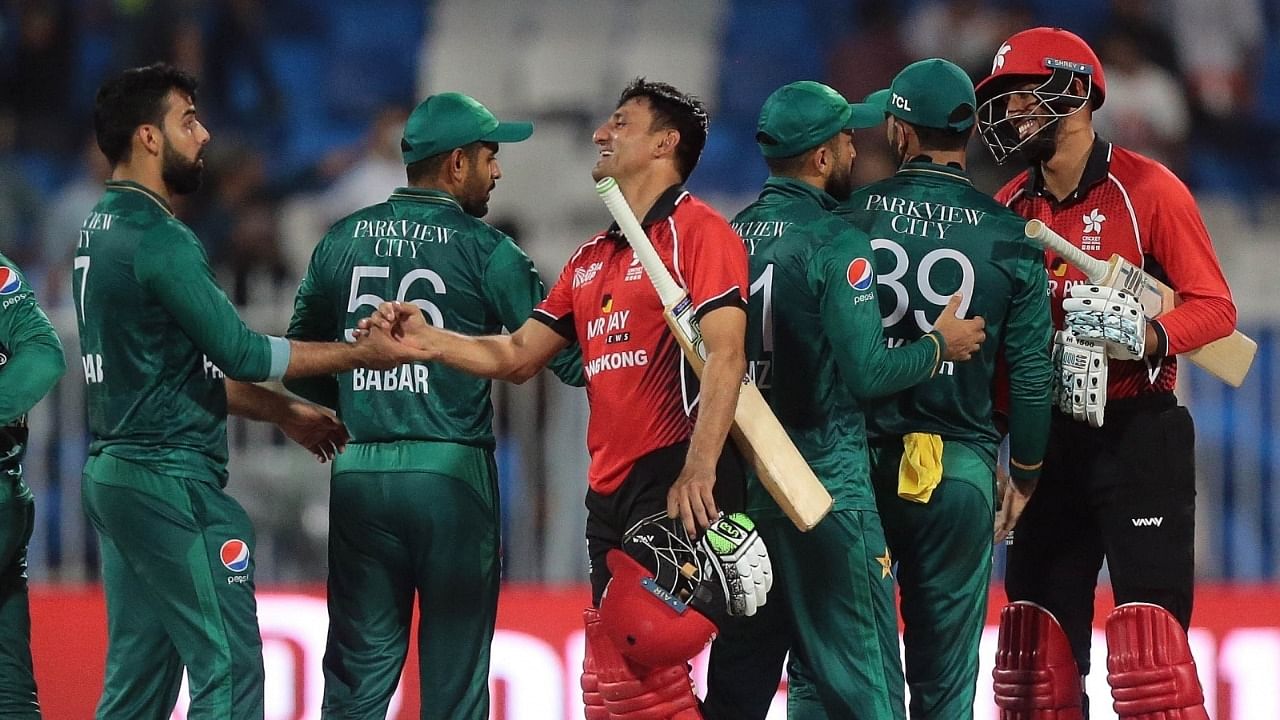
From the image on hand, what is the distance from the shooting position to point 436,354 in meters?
5.16

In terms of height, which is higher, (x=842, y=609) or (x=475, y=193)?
(x=475, y=193)

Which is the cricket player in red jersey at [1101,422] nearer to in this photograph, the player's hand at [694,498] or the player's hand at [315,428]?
the player's hand at [694,498]

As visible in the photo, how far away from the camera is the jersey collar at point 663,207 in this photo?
4887mm

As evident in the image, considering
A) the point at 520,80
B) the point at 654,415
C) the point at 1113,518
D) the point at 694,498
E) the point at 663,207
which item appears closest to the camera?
the point at 694,498

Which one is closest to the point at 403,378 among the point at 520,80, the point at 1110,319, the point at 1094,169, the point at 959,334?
the point at 959,334

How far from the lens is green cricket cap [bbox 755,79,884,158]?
532 centimetres

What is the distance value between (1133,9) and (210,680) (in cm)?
801

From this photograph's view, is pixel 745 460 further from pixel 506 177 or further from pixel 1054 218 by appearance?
pixel 506 177

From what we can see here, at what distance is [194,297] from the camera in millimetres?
5133

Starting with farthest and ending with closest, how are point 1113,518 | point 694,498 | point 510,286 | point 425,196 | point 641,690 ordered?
1. point 425,196
2. point 510,286
3. point 1113,518
4. point 641,690
5. point 694,498

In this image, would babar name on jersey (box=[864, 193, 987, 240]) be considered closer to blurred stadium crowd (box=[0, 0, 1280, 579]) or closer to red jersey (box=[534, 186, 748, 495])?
red jersey (box=[534, 186, 748, 495])

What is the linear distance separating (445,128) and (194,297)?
1093 mm

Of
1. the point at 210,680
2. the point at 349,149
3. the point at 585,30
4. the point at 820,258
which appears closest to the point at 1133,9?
the point at 585,30

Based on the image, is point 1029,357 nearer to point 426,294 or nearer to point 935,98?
point 935,98
